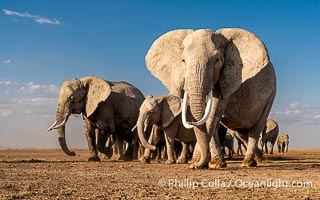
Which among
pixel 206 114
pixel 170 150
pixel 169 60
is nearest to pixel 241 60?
pixel 206 114

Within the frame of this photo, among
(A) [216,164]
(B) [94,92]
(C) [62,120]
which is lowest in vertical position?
(A) [216,164]

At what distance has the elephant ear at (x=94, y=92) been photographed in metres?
19.7

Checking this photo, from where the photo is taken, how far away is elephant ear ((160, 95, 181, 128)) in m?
17.5

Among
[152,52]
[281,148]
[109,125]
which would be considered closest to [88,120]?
[109,125]

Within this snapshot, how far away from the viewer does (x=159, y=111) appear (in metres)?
17.5

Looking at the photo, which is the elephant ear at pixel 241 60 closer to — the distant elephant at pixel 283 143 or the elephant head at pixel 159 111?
the elephant head at pixel 159 111

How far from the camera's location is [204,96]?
11.1 metres

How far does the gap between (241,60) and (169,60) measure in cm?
196

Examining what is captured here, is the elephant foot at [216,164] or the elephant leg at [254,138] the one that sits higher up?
the elephant leg at [254,138]

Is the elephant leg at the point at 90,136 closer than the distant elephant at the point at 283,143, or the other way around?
the elephant leg at the point at 90,136

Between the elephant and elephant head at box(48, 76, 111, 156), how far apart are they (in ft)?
19.9

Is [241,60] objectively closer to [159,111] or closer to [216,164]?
[216,164]

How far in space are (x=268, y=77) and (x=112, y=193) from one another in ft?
25.9

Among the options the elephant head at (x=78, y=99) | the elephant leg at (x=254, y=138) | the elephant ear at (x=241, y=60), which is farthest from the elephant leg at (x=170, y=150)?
the elephant ear at (x=241, y=60)
